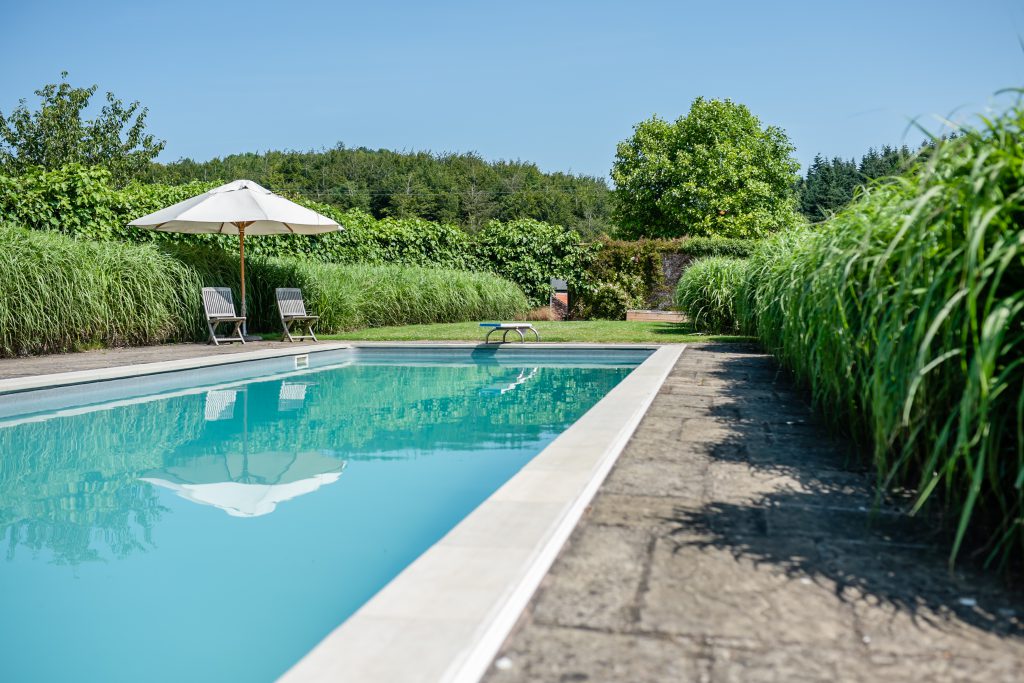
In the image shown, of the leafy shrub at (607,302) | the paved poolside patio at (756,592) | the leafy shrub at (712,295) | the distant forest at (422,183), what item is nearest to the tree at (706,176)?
the distant forest at (422,183)

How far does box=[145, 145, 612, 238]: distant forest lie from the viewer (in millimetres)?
37438

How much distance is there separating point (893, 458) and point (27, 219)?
34.8ft

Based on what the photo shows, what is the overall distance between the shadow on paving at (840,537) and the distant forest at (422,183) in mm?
31724

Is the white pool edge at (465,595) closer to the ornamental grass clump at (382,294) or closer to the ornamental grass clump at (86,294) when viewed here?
the ornamental grass clump at (86,294)

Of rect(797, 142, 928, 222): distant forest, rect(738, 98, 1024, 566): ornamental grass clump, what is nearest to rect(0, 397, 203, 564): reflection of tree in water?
rect(738, 98, 1024, 566): ornamental grass clump

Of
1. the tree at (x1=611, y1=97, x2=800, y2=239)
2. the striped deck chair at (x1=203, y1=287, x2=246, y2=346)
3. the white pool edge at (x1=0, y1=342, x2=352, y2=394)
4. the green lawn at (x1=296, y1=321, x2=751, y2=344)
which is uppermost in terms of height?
the tree at (x1=611, y1=97, x2=800, y2=239)

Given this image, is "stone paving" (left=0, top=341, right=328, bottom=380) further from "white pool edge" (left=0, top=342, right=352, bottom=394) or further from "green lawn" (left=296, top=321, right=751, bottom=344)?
"green lawn" (left=296, top=321, right=751, bottom=344)

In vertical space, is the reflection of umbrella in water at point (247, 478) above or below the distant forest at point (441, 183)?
below

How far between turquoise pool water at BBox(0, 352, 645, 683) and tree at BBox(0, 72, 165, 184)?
25.4m

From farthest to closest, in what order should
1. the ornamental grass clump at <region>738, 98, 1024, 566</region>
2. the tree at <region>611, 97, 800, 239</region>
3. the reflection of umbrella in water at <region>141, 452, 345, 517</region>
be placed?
the tree at <region>611, 97, 800, 239</region> → the reflection of umbrella in water at <region>141, 452, 345, 517</region> → the ornamental grass clump at <region>738, 98, 1024, 566</region>

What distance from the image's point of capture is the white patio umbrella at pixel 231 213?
9.38 metres

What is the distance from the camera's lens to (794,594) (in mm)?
1603

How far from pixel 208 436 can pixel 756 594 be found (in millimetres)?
4231

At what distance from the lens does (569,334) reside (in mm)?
10742
